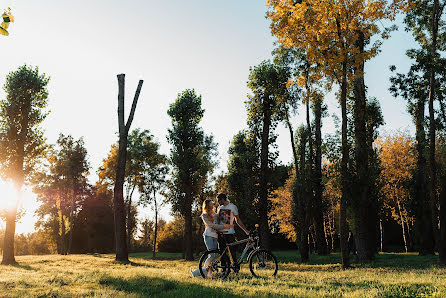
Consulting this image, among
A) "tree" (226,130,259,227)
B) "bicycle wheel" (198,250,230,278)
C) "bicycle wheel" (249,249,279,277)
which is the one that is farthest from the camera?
"tree" (226,130,259,227)

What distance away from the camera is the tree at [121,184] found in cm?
1984

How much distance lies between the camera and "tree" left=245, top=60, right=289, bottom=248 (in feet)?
78.8

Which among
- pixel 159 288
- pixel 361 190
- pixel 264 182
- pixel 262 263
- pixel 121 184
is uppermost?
pixel 264 182

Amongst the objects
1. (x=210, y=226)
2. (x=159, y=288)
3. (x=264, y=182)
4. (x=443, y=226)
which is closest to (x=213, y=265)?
(x=210, y=226)

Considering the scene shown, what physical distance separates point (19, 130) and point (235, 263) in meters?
20.8

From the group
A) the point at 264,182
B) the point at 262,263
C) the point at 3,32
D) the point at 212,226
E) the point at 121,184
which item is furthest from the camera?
the point at 264,182

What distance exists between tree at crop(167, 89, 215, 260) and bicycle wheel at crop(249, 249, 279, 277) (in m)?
20.5

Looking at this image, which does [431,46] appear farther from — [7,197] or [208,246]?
[7,197]

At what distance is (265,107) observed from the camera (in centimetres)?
2545

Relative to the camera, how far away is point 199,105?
105 feet

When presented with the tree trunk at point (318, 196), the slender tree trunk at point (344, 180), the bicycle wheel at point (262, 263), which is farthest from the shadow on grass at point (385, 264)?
the tree trunk at point (318, 196)

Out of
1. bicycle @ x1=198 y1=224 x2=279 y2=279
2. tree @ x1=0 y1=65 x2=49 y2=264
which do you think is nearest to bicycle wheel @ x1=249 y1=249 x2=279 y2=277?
bicycle @ x1=198 y1=224 x2=279 y2=279

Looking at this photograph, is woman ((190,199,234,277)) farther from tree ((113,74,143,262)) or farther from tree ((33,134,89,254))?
tree ((33,134,89,254))

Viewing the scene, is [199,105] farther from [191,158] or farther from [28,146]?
[28,146]
